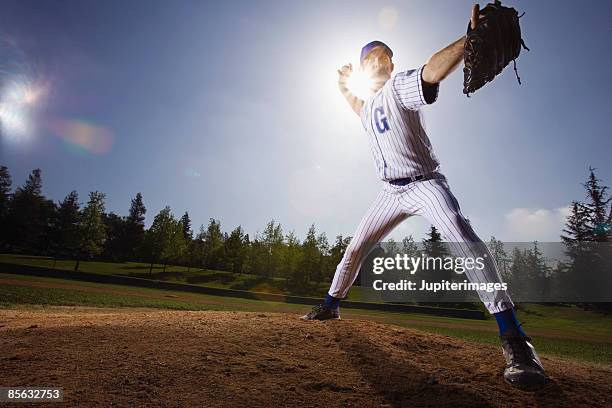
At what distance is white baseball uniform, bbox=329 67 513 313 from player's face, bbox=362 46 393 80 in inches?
14.7

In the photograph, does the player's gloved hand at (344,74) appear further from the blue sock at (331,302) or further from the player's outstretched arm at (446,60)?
the blue sock at (331,302)

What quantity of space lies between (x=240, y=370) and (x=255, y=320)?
1.43 metres

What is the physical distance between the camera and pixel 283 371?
8.35 feet

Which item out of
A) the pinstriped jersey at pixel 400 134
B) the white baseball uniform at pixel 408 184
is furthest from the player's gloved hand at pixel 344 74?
the pinstriped jersey at pixel 400 134

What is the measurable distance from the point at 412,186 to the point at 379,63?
5.09 ft

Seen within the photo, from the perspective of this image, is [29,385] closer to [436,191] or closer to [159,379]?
[159,379]

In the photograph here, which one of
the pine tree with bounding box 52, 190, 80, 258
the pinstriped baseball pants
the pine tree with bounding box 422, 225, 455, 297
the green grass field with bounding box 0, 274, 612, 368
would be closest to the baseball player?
the pinstriped baseball pants

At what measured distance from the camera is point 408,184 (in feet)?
10.4

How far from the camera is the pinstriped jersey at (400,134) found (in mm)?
2912

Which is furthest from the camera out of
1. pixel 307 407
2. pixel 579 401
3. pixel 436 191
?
pixel 436 191

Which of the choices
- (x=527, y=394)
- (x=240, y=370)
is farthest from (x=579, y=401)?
(x=240, y=370)

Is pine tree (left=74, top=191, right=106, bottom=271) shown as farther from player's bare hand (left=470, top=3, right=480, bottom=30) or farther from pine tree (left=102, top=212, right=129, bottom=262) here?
player's bare hand (left=470, top=3, right=480, bottom=30)

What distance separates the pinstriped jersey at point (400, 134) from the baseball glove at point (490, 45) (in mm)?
452

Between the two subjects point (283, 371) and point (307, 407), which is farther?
point (283, 371)
